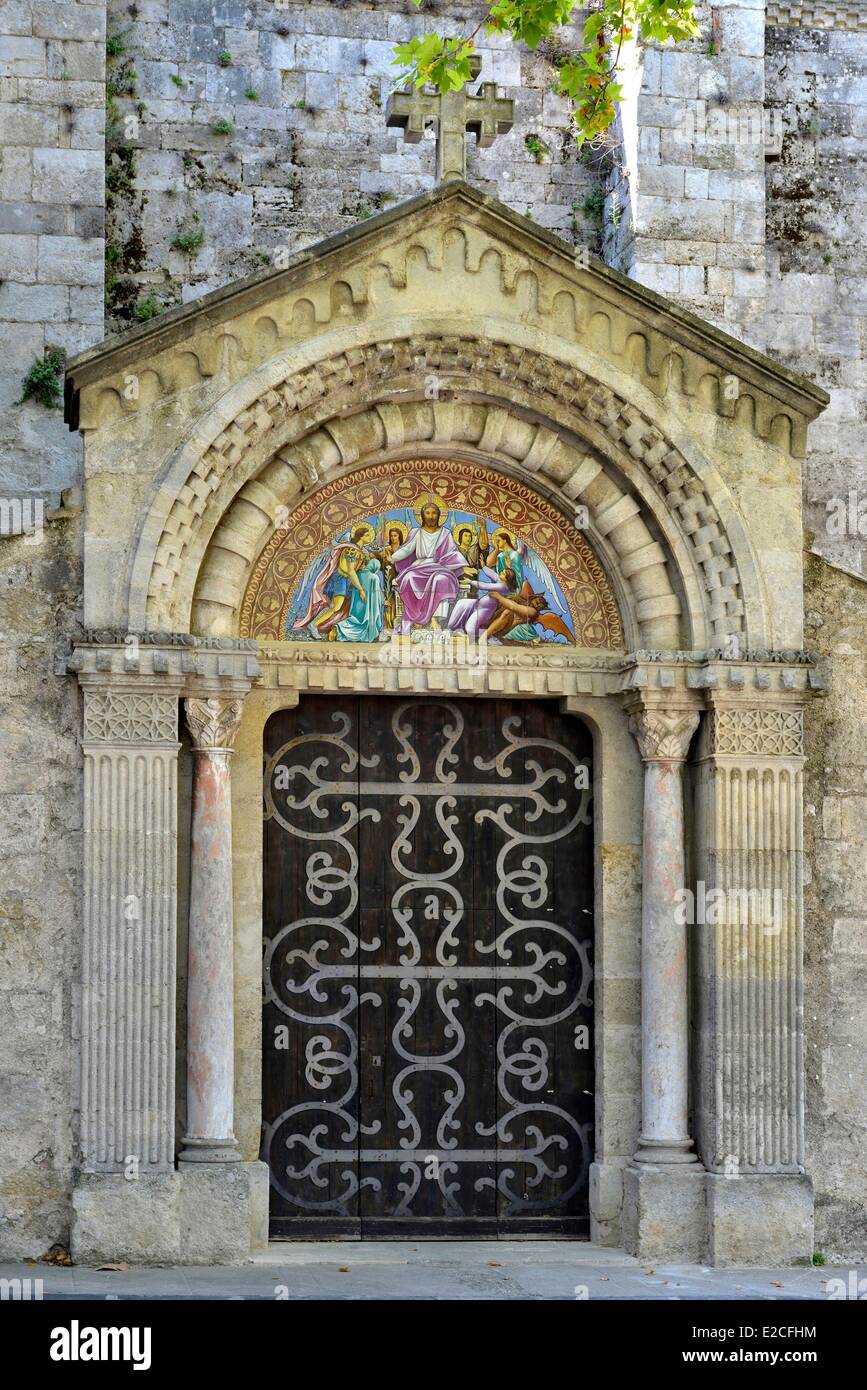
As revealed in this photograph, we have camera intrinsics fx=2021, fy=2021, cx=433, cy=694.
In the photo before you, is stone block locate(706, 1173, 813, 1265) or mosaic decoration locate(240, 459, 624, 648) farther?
mosaic decoration locate(240, 459, 624, 648)

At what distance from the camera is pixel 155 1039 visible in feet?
34.6

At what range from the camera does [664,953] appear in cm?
1129

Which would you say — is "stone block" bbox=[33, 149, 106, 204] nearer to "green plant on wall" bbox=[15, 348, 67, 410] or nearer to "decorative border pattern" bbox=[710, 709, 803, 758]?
"green plant on wall" bbox=[15, 348, 67, 410]

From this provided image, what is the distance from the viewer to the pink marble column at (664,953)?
1124cm

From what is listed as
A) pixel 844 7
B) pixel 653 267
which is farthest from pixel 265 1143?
pixel 844 7

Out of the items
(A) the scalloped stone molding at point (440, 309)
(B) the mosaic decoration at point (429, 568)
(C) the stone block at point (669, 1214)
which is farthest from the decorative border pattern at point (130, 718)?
(C) the stone block at point (669, 1214)

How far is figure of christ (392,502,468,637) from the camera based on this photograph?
11625 millimetres

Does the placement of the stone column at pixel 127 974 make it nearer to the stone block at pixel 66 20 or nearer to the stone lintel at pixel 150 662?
the stone lintel at pixel 150 662

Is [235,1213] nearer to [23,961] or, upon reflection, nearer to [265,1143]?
[265,1143]

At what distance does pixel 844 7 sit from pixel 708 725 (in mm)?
6660

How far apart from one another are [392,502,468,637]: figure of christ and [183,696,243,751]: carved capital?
1.21m

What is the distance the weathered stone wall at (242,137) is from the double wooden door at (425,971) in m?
3.93

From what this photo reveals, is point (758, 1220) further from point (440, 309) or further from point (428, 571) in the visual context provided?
point (440, 309)

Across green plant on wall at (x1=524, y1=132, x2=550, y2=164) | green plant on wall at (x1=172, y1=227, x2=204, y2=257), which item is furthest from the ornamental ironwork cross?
green plant on wall at (x1=524, y1=132, x2=550, y2=164)
